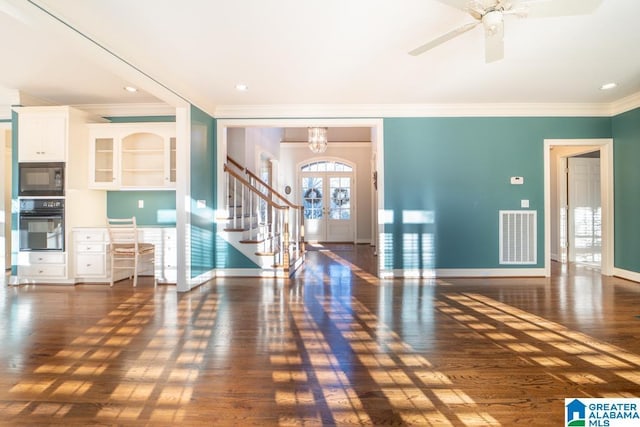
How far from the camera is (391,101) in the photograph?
5.22 metres

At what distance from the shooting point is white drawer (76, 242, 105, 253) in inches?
201

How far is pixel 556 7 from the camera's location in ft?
7.79

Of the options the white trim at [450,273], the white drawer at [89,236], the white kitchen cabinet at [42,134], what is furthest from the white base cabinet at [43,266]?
the white trim at [450,273]

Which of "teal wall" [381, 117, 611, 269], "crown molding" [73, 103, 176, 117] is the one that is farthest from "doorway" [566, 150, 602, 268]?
"crown molding" [73, 103, 176, 117]

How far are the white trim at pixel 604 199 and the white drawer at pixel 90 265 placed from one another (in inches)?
260

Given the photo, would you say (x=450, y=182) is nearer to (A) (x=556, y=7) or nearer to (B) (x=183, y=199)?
(A) (x=556, y=7)

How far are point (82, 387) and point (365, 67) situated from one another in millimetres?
3742

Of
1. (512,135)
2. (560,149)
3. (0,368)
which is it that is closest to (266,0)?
(0,368)

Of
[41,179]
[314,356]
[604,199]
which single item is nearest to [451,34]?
[314,356]

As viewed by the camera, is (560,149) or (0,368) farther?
(560,149)

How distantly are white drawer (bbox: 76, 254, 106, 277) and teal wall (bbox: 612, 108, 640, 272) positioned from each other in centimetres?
767

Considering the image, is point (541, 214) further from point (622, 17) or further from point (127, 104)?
point (127, 104)

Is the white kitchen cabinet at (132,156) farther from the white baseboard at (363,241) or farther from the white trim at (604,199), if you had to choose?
the white baseboard at (363,241)

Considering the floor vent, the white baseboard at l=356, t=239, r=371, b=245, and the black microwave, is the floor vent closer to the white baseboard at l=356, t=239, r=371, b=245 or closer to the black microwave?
the white baseboard at l=356, t=239, r=371, b=245
